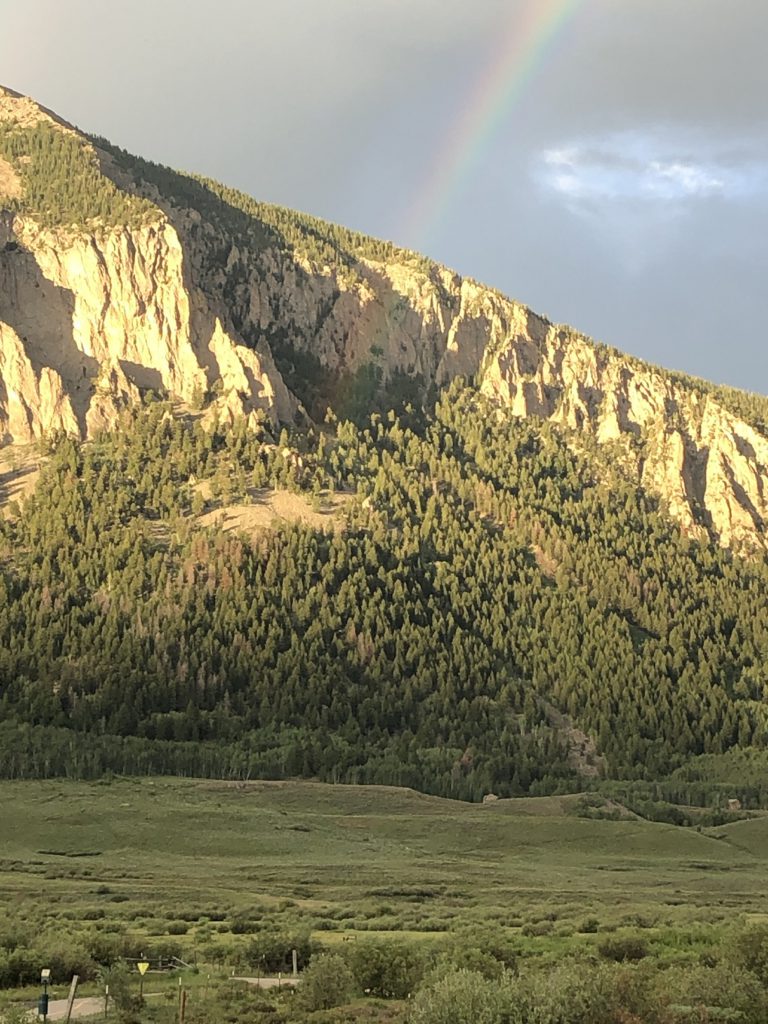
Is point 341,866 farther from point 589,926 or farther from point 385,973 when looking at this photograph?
point 385,973

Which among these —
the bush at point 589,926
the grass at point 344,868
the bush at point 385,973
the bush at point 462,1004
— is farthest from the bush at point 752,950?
the bush at point 589,926

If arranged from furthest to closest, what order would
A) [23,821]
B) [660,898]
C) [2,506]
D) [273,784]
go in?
[2,506] < [273,784] < [23,821] < [660,898]

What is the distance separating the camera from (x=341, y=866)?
80.5 m

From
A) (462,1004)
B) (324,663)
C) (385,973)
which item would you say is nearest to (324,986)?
(385,973)

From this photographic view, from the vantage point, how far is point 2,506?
196125 millimetres

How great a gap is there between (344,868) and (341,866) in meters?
1.96

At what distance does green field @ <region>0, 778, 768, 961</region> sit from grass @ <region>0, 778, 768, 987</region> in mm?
201

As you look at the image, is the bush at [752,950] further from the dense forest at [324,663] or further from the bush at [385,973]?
the dense forest at [324,663]

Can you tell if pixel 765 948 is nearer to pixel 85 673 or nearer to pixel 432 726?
pixel 432 726

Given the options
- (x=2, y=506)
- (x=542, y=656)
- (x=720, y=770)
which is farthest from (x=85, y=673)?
(x=720, y=770)

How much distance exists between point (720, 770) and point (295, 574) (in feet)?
249

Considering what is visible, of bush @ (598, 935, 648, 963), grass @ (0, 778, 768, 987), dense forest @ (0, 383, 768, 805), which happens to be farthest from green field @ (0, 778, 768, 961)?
dense forest @ (0, 383, 768, 805)

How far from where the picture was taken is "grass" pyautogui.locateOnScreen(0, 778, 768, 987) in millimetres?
46594

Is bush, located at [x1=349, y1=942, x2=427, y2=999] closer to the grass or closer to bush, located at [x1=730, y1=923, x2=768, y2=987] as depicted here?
the grass
